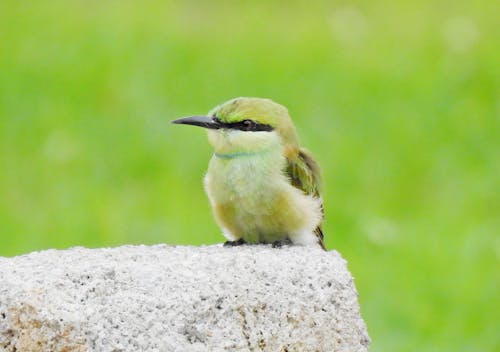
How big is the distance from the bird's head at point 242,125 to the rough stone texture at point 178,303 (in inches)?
29.6

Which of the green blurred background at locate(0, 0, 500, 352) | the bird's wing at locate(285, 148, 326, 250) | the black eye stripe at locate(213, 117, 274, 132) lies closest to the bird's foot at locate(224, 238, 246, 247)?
the bird's wing at locate(285, 148, 326, 250)

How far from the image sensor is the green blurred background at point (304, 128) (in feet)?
28.3

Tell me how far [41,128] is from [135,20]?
2.11m

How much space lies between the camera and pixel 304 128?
10.3 metres

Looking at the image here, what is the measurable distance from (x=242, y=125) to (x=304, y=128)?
17.9 ft

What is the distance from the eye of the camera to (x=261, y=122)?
4914 mm

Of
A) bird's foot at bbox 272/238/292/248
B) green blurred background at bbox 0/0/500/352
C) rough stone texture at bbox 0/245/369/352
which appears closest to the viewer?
rough stone texture at bbox 0/245/369/352

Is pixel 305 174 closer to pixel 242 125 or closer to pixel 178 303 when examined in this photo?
pixel 242 125

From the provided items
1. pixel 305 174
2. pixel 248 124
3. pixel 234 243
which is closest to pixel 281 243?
pixel 234 243

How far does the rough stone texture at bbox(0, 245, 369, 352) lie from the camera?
363cm

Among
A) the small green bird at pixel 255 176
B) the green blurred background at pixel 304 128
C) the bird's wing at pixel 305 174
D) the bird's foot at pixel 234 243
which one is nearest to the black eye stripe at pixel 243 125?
the small green bird at pixel 255 176

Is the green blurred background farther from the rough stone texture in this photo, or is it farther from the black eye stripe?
the rough stone texture

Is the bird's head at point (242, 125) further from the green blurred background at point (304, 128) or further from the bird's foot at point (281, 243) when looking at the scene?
the green blurred background at point (304, 128)

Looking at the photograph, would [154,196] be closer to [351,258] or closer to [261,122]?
[351,258]
